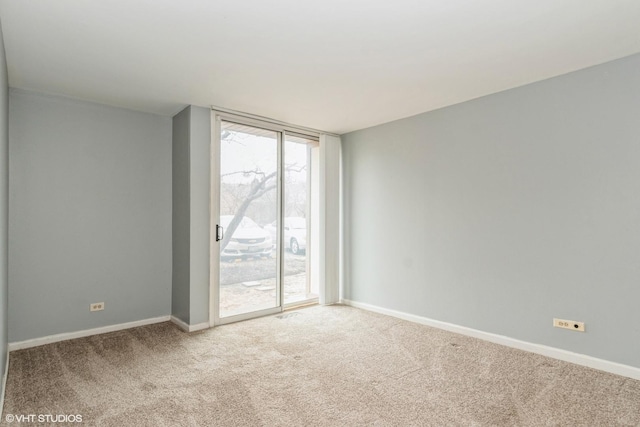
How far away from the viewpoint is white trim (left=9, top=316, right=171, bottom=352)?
3.37m

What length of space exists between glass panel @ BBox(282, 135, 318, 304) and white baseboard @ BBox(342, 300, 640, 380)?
128 centimetres

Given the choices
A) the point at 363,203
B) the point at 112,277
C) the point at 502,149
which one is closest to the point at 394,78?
the point at 502,149

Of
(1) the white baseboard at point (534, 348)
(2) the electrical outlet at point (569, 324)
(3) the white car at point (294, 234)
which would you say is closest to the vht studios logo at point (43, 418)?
(3) the white car at point (294, 234)

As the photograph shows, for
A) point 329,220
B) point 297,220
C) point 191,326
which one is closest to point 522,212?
point 329,220

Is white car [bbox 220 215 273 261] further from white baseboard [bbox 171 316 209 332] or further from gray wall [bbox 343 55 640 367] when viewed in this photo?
gray wall [bbox 343 55 640 367]

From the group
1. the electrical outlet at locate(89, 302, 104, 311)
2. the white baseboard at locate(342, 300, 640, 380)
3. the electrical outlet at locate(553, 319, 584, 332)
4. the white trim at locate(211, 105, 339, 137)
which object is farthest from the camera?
the white trim at locate(211, 105, 339, 137)

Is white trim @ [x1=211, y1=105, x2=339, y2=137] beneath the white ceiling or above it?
beneath

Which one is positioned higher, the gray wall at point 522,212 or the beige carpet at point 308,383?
the gray wall at point 522,212

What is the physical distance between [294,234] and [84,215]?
2507 millimetres

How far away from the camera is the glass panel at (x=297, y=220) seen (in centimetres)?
490

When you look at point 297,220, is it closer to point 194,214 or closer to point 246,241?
point 246,241

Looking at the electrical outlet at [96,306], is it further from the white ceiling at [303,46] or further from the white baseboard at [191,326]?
the white ceiling at [303,46]

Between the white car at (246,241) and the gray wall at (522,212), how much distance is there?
4.77 feet

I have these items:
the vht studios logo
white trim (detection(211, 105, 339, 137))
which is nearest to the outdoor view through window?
white trim (detection(211, 105, 339, 137))
